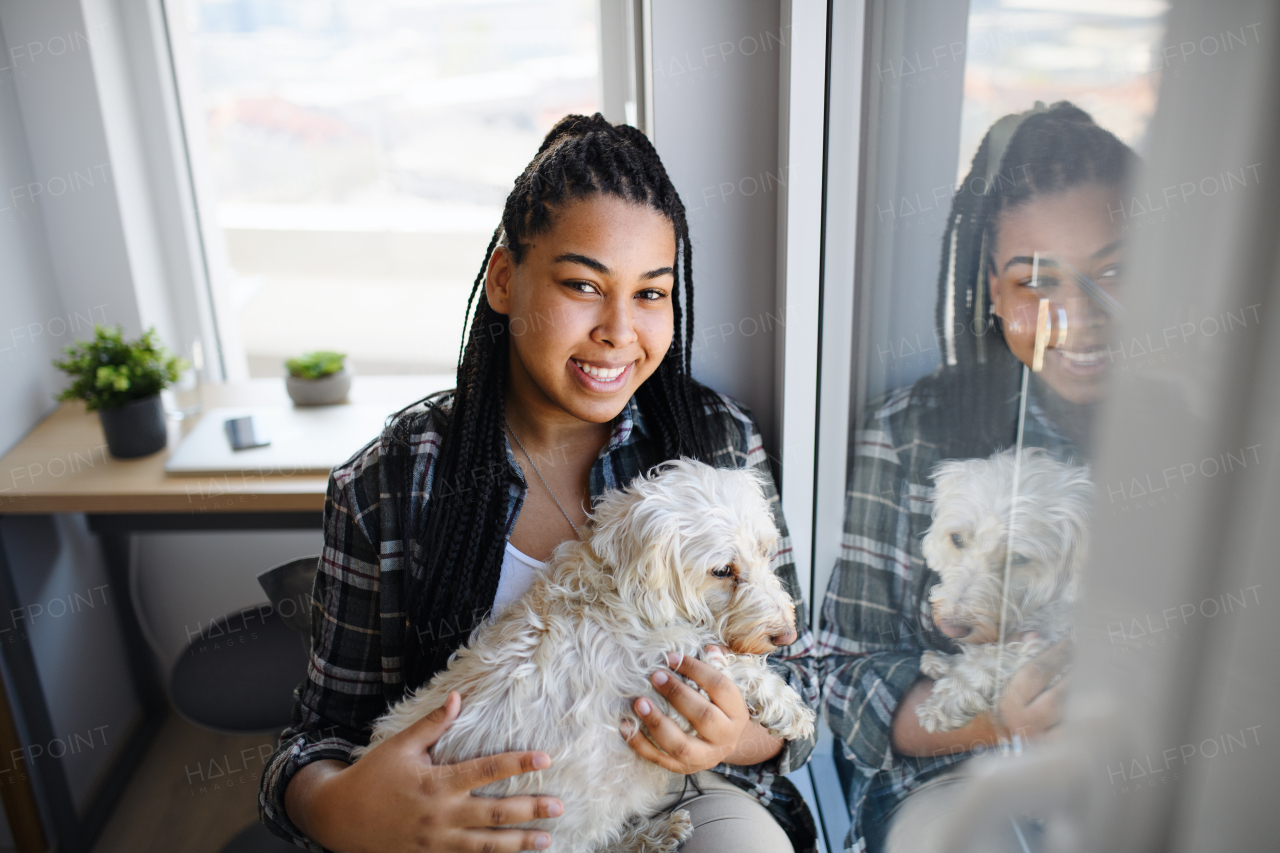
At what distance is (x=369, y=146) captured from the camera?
2426 millimetres

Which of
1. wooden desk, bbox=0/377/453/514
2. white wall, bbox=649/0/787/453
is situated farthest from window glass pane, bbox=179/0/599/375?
white wall, bbox=649/0/787/453

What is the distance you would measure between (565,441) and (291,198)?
1.71 m

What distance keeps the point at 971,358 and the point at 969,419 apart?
6 centimetres

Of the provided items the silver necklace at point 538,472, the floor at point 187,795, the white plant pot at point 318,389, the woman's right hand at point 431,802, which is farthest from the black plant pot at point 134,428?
the woman's right hand at point 431,802

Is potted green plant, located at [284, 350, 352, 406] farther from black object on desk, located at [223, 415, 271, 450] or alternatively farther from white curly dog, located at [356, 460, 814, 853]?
white curly dog, located at [356, 460, 814, 853]

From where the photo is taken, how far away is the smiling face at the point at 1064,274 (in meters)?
0.48

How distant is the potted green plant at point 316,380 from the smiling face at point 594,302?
4.17 feet

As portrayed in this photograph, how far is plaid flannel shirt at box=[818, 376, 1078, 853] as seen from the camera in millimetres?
982

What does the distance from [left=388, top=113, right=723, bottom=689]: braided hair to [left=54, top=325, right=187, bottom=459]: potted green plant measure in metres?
1.11

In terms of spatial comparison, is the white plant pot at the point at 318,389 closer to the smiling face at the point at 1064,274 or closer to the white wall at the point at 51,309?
the white wall at the point at 51,309

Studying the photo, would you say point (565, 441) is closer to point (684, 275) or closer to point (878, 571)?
point (684, 275)

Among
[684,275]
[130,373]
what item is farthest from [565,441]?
[130,373]

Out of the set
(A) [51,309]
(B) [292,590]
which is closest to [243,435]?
(B) [292,590]

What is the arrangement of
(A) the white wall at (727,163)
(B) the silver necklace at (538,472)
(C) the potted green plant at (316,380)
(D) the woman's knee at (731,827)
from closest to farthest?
(D) the woman's knee at (731,827) < (B) the silver necklace at (538,472) < (A) the white wall at (727,163) < (C) the potted green plant at (316,380)
